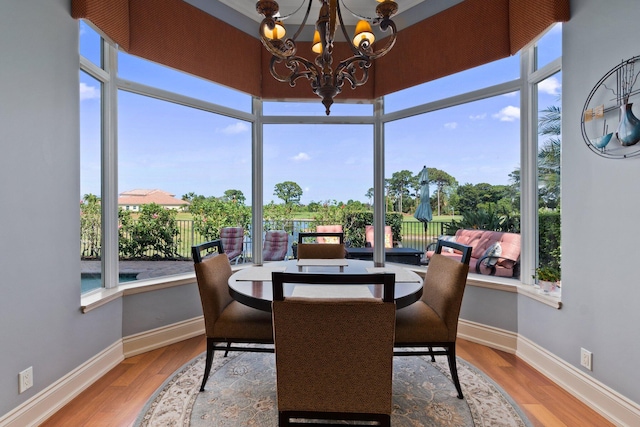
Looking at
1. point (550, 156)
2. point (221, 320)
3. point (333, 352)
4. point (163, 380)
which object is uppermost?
point (550, 156)

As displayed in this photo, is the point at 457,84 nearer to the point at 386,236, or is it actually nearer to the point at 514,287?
the point at 386,236

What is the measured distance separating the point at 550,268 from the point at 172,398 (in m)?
2.86

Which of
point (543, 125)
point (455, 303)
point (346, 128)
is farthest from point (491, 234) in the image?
point (346, 128)

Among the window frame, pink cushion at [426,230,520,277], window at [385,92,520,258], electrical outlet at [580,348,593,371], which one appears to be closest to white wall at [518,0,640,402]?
electrical outlet at [580,348,593,371]

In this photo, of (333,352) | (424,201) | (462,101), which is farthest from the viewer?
(424,201)

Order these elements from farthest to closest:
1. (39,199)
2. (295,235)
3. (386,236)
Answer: (295,235), (386,236), (39,199)

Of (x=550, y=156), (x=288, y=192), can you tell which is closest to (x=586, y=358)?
(x=550, y=156)

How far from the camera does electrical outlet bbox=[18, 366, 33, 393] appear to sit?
1.62m

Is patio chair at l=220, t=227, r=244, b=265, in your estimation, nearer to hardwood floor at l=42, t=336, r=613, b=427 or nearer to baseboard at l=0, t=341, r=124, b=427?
hardwood floor at l=42, t=336, r=613, b=427

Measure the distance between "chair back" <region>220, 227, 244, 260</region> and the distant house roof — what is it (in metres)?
0.52

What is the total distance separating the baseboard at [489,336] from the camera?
102 inches

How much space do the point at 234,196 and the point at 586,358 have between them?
3.21 m

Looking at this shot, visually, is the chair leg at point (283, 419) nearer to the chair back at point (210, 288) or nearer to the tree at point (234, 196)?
the chair back at point (210, 288)

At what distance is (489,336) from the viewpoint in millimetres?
2699
